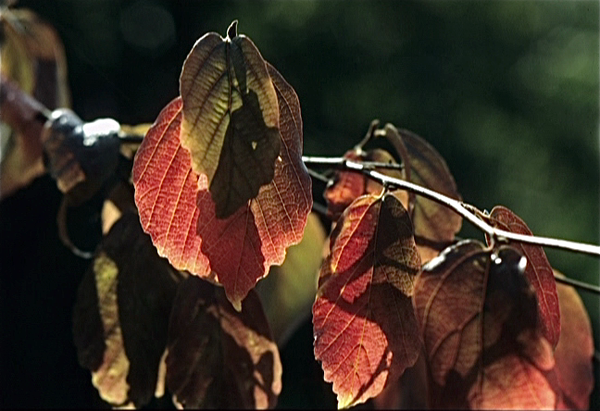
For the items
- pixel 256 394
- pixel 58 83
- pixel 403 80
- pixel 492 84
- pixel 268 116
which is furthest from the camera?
pixel 492 84

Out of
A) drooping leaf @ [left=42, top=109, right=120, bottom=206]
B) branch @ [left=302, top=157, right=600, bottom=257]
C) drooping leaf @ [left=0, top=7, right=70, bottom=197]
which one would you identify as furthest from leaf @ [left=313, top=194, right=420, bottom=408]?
drooping leaf @ [left=0, top=7, right=70, bottom=197]

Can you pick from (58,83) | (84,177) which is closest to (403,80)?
(58,83)

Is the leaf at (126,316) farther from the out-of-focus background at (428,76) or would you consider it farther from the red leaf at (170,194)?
the out-of-focus background at (428,76)

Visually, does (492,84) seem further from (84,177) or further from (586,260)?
(84,177)

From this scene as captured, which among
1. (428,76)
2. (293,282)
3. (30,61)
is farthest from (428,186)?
(428,76)

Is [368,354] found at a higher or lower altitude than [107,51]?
higher

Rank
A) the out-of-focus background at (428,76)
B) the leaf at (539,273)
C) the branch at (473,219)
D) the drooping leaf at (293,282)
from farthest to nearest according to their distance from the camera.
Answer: the out-of-focus background at (428,76), the drooping leaf at (293,282), the leaf at (539,273), the branch at (473,219)

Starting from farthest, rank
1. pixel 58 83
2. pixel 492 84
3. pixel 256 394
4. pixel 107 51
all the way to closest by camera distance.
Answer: pixel 492 84 → pixel 107 51 → pixel 58 83 → pixel 256 394

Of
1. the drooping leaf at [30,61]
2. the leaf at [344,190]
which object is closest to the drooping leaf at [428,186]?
the leaf at [344,190]
